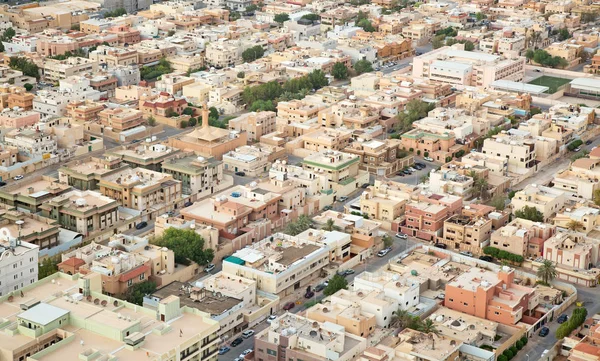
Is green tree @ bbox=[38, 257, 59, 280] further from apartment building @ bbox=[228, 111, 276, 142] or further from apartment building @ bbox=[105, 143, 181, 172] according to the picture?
apartment building @ bbox=[228, 111, 276, 142]

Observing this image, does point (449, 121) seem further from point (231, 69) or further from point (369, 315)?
point (369, 315)

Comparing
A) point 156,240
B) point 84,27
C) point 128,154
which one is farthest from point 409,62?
point 156,240

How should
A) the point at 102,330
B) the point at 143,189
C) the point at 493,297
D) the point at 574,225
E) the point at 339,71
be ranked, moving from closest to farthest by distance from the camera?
the point at 102,330
the point at 493,297
the point at 574,225
the point at 143,189
the point at 339,71

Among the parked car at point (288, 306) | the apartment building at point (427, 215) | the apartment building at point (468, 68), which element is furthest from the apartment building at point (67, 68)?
the parked car at point (288, 306)

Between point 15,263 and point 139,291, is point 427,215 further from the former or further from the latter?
point 15,263

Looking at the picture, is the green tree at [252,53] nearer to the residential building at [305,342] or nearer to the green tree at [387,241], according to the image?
the green tree at [387,241]

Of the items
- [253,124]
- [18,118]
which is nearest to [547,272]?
[253,124]

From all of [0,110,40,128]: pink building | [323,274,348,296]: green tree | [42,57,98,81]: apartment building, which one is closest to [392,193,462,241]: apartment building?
[323,274,348,296]: green tree
